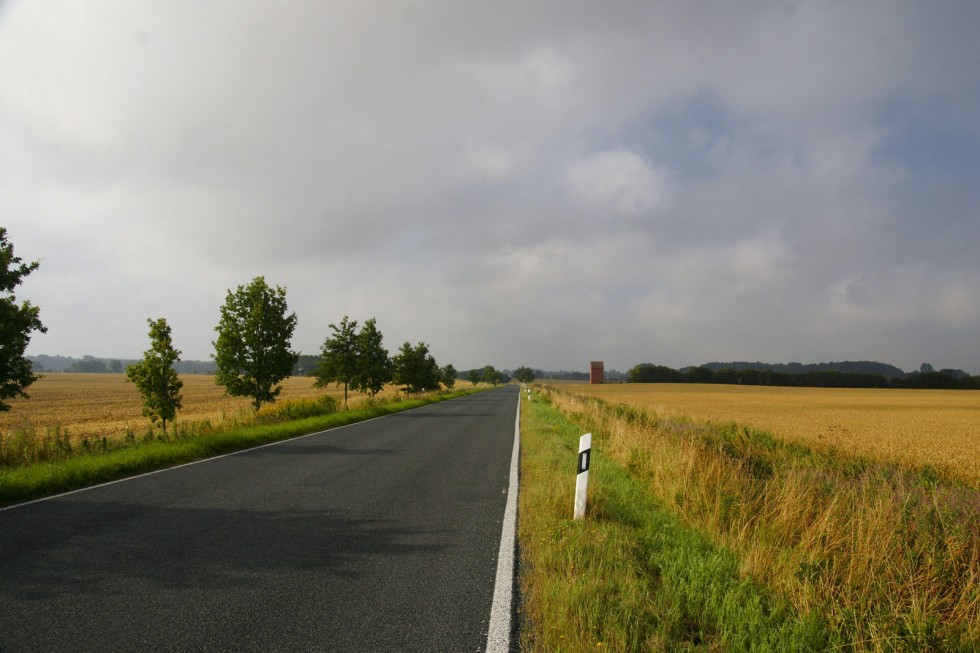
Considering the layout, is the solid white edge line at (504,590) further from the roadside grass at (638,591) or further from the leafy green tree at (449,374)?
the leafy green tree at (449,374)

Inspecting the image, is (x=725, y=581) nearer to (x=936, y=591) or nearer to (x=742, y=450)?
(x=936, y=591)

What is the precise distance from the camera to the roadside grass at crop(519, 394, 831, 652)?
2.89 m

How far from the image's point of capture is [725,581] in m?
3.65

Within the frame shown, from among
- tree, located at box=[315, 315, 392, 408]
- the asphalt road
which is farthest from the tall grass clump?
tree, located at box=[315, 315, 392, 408]

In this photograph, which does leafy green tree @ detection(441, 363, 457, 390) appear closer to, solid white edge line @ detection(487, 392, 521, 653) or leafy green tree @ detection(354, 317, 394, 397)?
leafy green tree @ detection(354, 317, 394, 397)

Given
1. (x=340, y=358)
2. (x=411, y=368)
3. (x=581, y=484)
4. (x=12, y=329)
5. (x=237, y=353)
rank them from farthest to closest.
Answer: (x=411, y=368), (x=340, y=358), (x=237, y=353), (x=12, y=329), (x=581, y=484)

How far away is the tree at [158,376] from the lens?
1405 cm

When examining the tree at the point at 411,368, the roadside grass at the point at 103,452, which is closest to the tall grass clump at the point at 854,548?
the roadside grass at the point at 103,452

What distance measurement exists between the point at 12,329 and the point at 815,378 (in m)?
118

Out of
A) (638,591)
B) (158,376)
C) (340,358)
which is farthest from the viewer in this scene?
(340,358)

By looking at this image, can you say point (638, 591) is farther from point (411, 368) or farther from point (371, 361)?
point (411, 368)

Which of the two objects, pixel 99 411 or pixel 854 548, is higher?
pixel 854 548

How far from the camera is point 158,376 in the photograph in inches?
558

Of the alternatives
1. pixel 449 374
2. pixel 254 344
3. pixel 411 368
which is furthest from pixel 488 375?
pixel 254 344
